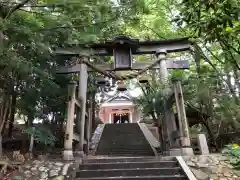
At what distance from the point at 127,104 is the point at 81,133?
17240 millimetres

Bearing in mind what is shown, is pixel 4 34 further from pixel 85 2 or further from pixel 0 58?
pixel 85 2

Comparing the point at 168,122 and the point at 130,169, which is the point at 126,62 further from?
the point at 130,169

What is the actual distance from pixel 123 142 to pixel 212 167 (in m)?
5.21

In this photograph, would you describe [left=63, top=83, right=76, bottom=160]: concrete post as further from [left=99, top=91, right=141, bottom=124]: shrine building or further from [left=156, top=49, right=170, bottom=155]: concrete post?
[left=99, top=91, right=141, bottom=124]: shrine building

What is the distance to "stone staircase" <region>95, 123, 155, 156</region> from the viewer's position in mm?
8988

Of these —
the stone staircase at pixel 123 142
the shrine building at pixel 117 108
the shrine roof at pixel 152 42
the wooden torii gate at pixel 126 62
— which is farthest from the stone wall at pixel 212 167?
the shrine building at pixel 117 108

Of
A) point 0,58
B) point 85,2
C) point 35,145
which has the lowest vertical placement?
point 35,145

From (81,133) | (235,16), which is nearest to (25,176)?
(81,133)

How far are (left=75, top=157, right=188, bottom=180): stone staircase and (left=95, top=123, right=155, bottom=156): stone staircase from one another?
2.88m

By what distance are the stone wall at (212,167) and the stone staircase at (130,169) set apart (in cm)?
32

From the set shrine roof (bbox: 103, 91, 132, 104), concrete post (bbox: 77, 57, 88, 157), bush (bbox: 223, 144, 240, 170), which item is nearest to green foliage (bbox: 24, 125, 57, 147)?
concrete post (bbox: 77, 57, 88, 157)

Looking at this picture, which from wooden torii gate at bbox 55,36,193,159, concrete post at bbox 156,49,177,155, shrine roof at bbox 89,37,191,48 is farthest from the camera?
shrine roof at bbox 89,37,191,48

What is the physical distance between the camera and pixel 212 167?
539 centimetres

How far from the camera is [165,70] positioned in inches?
318
